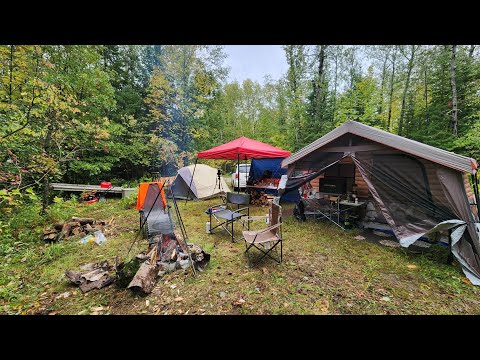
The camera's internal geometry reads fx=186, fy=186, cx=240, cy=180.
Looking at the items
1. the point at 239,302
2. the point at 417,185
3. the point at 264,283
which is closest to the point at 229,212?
the point at 264,283

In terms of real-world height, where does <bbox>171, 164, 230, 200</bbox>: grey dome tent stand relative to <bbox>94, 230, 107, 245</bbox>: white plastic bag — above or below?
above

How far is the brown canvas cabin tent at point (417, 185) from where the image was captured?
2910 mm

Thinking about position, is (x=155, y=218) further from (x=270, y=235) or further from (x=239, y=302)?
(x=239, y=302)

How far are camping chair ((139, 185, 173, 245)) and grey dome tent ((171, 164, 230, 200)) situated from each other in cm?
256

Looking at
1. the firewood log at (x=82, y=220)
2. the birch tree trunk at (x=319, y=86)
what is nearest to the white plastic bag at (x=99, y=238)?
the firewood log at (x=82, y=220)

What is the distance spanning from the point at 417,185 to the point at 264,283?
339 cm

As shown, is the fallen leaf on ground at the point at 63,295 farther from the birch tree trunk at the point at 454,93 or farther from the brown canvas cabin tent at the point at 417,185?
the birch tree trunk at the point at 454,93

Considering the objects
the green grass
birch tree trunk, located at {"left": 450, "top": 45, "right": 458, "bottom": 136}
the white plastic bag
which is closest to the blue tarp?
the green grass

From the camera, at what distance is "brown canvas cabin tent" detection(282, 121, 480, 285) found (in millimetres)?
2910

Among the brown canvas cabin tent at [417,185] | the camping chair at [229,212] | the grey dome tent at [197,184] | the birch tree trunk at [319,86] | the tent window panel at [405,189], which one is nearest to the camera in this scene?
the brown canvas cabin tent at [417,185]

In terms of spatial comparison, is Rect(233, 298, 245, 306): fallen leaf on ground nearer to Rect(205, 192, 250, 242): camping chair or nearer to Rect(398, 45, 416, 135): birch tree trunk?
Rect(205, 192, 250, 242): camping chair

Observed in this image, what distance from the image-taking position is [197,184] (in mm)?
7477

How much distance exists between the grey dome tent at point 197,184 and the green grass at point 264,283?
3.53 m
